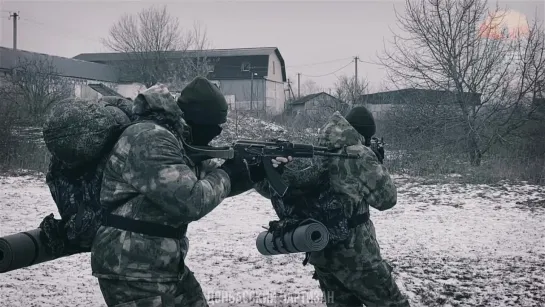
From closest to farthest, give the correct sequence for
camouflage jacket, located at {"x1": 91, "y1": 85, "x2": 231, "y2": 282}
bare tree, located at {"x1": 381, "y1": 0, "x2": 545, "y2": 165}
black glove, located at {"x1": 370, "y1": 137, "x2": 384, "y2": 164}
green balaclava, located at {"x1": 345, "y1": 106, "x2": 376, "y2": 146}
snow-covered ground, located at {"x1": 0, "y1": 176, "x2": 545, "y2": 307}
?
camouflage jacket, located at {"x1": 91, "y1": 85, "x2": 231, "y2": 282} → green balaclava, located at {"x1": 345, "y1": 106, "x2": 376, "y2": 146} → black glove, located at {"x1": 370, "y1": 137, "x2": 384, "y2": 164} → snow-covered ground, located at {"x1": 0, "y1": 176, "x2": 545, "y2": 307} → bare tree, located at {"x1": 381, "y1": 0, "x2": 545, "y2": 165}

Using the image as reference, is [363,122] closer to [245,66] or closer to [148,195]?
[148,195]

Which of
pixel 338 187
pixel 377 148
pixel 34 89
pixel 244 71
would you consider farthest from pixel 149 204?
pixel 244 71

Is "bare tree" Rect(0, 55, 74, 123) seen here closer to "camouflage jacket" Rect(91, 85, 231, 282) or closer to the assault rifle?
the assault rifle

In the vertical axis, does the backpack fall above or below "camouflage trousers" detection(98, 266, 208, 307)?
above

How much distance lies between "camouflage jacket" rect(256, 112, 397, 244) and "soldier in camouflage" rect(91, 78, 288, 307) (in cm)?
83

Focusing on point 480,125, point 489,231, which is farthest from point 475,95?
point 489,231

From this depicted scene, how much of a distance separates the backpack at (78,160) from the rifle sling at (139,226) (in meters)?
0.17

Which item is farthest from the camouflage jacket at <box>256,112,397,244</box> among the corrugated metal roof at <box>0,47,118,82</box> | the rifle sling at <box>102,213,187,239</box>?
the corrugated metal roof at <box>0,47,118,82</box>

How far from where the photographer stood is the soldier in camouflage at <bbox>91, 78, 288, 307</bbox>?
2.40 meters

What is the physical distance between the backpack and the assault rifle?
17.6 inches

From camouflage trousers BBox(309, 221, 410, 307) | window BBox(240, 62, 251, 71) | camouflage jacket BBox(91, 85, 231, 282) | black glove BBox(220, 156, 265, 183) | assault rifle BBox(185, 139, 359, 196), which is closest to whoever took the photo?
camouflage jacket BBox(91, 85, 231, 282)

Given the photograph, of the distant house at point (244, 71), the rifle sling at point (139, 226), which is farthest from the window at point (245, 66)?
the rifle sling at point (139, 226)

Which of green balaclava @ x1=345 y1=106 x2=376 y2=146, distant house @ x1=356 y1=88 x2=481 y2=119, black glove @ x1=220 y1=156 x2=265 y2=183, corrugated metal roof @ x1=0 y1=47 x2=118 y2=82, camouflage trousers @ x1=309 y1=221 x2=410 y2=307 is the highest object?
corrugated metal roof @ x1=0 y1=47 x2=118 y2=82

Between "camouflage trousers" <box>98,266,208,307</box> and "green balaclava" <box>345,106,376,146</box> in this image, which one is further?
"green balaclava" <box>345,106,376,146</box>
